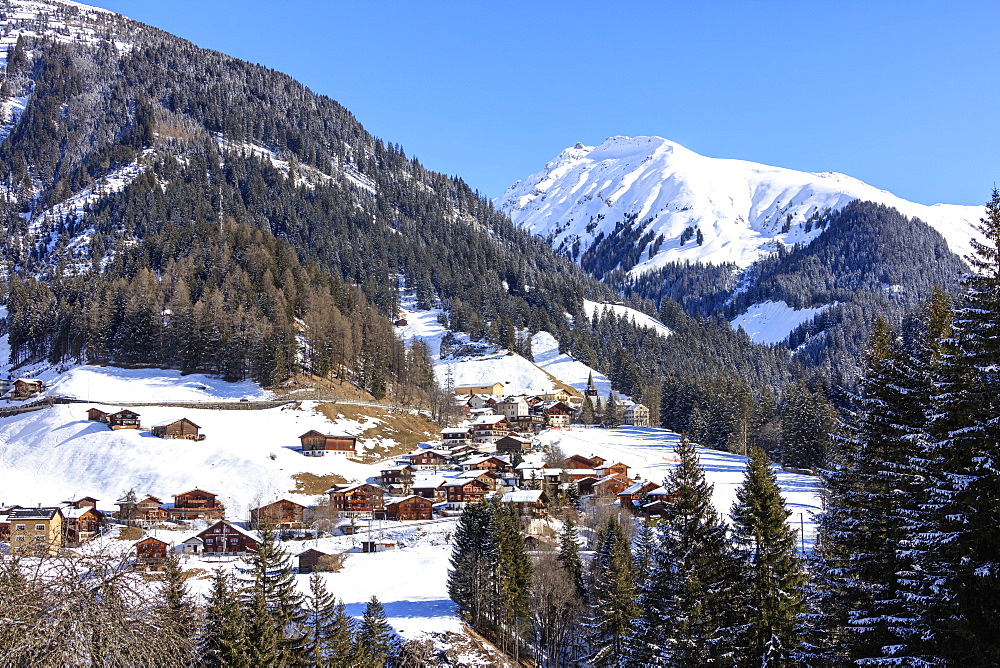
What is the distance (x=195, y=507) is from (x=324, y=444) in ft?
71.3

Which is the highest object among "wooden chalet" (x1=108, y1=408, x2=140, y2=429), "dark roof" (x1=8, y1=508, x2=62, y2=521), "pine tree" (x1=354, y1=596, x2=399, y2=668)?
"wooden chalet" (x1=108, y1=408, x2=140, y2=429)

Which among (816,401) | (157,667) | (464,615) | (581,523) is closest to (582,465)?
(581,523)

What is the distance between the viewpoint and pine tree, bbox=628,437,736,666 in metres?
27.3

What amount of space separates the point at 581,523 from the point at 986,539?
6224 centimetres

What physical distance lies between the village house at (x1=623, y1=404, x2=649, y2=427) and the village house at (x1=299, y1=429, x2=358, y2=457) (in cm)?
5760

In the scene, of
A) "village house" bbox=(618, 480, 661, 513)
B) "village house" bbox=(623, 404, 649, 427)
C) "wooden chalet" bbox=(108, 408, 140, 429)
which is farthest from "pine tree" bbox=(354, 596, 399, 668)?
"village house" bbox=(623, 404, 649, 427)

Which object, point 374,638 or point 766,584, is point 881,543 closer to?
point 766,584

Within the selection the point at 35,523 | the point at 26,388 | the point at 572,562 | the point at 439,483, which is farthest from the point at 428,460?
the point at 26,388

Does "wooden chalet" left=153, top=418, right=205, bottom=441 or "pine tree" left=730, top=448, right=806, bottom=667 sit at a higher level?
"wooden chalet" left=153, top=418, right=205, bottom=441

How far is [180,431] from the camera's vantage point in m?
96.1

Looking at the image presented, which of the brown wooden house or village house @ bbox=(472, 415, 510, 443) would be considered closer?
the brown wooden house

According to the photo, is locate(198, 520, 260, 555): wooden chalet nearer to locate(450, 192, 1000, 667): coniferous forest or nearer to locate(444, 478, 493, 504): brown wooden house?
locate(444, 478, 493, 504): brown wooden house

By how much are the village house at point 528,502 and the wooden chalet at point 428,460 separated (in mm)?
19086

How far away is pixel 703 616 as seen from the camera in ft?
92.2
